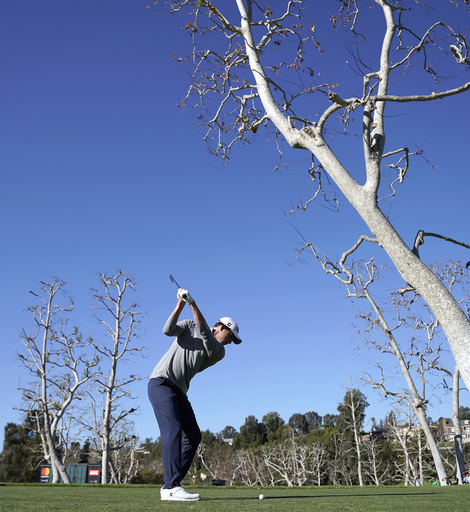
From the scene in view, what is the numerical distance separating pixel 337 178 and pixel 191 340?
8.08ft

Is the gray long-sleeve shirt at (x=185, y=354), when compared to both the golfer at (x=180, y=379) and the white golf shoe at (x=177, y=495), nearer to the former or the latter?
the golfer at (x=180, y=379)

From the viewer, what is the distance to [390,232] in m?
5.07

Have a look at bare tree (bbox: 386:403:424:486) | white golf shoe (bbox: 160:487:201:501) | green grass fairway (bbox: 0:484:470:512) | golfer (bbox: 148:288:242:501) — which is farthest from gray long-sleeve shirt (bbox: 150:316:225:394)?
bare tree (bbox: 386:403:424:486)

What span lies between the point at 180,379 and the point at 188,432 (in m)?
0.67

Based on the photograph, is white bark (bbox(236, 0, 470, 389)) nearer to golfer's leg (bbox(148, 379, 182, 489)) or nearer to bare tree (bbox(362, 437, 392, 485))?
golfer's leg (bbox(148, 379, 182, 489))

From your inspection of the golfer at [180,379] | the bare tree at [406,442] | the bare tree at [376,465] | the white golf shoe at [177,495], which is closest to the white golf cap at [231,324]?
the golfer at [180,379]

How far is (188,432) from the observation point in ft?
16.4

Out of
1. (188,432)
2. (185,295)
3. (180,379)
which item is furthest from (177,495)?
(185,295)

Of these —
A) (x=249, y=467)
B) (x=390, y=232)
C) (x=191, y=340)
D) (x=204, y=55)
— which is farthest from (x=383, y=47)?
(x=249, y=467)

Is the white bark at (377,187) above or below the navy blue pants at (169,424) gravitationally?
above

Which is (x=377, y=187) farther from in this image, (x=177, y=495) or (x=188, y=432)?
(x=177, y=495)

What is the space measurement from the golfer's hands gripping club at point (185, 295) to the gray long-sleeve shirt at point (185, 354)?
294mm

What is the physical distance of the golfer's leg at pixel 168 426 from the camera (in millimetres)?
4461

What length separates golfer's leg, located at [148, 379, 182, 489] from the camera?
4.46 metres
